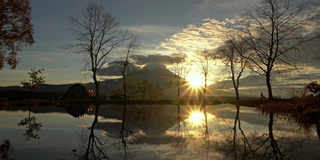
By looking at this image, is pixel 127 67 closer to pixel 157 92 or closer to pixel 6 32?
pixel 157 92

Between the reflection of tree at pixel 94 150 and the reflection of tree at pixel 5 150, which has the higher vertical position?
the reflection of tree at pixel 5 150

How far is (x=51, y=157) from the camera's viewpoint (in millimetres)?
7250

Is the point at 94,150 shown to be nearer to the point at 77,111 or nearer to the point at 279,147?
the point at 279,147

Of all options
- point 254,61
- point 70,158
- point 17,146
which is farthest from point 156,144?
point 254,61

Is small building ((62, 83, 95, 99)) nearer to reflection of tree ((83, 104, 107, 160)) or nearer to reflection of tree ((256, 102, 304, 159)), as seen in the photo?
reflection of tree ((83, 104, 107, 160))

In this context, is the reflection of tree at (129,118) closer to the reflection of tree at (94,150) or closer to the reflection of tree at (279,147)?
the reflection of tree at (94,150)

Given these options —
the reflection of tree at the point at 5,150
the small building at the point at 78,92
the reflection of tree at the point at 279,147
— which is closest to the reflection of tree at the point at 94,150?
the reflection of tree at the point at 5,150

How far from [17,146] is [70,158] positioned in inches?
113

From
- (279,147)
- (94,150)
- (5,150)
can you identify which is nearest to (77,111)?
(5,150)

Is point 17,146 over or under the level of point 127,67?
under

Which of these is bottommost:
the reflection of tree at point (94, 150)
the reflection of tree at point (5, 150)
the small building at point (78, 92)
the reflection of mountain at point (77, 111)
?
the reflection of mountain at point (77, 111)

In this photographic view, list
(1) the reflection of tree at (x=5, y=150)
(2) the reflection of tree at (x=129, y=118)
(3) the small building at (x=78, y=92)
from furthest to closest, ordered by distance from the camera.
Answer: (3) the small building at (x=78, y=92), (2) the reflection of tree at (x=129, y=118), (1) the reflection of tree at (x=5, y=150)

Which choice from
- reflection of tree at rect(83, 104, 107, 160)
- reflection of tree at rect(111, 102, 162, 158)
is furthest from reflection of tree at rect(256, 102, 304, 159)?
reflection of tree at rect(83, 104, 107, 160)

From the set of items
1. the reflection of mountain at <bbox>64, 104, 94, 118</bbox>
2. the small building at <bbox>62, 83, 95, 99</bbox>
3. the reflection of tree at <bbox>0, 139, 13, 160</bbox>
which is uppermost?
the small building at <bbox>62, 83, 95, 99</bbox>
